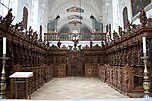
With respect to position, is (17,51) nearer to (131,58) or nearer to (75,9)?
(131,58)

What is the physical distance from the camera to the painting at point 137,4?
8664 millimetres

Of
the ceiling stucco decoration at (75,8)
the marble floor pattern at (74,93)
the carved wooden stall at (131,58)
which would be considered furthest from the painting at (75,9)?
the marble floor pattern at (74,93)

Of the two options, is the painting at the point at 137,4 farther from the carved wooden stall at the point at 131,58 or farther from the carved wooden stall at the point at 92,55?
the carved wooden stall at the point at 92,55

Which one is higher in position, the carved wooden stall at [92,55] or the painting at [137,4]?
the painting at [137,4]

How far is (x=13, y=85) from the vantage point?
458cm

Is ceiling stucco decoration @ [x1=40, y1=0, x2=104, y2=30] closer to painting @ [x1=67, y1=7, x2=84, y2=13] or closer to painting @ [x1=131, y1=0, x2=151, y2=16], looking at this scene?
painting @ [x1=67, y1=7, x2=84, y2=13]

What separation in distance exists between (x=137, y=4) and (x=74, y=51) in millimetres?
7536

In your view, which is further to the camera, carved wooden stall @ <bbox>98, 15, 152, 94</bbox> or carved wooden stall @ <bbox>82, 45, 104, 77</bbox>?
carved wooden stall @ <bbox>82, 45, 104, 77</bbox>

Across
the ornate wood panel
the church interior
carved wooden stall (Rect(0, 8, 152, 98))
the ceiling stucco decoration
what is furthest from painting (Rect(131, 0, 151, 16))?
the ceiling stucco decoration

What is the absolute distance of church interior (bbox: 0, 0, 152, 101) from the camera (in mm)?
5518

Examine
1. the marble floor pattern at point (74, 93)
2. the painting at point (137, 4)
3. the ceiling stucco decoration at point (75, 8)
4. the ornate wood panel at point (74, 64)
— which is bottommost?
the marble floor pattern at point (74, 93)

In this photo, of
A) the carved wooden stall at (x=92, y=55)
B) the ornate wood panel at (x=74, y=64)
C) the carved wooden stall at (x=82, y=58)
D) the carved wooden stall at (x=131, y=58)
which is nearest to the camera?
the carved wooden stall at (x=131, y=58)

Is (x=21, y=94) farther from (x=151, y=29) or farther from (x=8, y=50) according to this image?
(x=151, y=29)

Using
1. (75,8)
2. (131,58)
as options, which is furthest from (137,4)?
(75,8)
